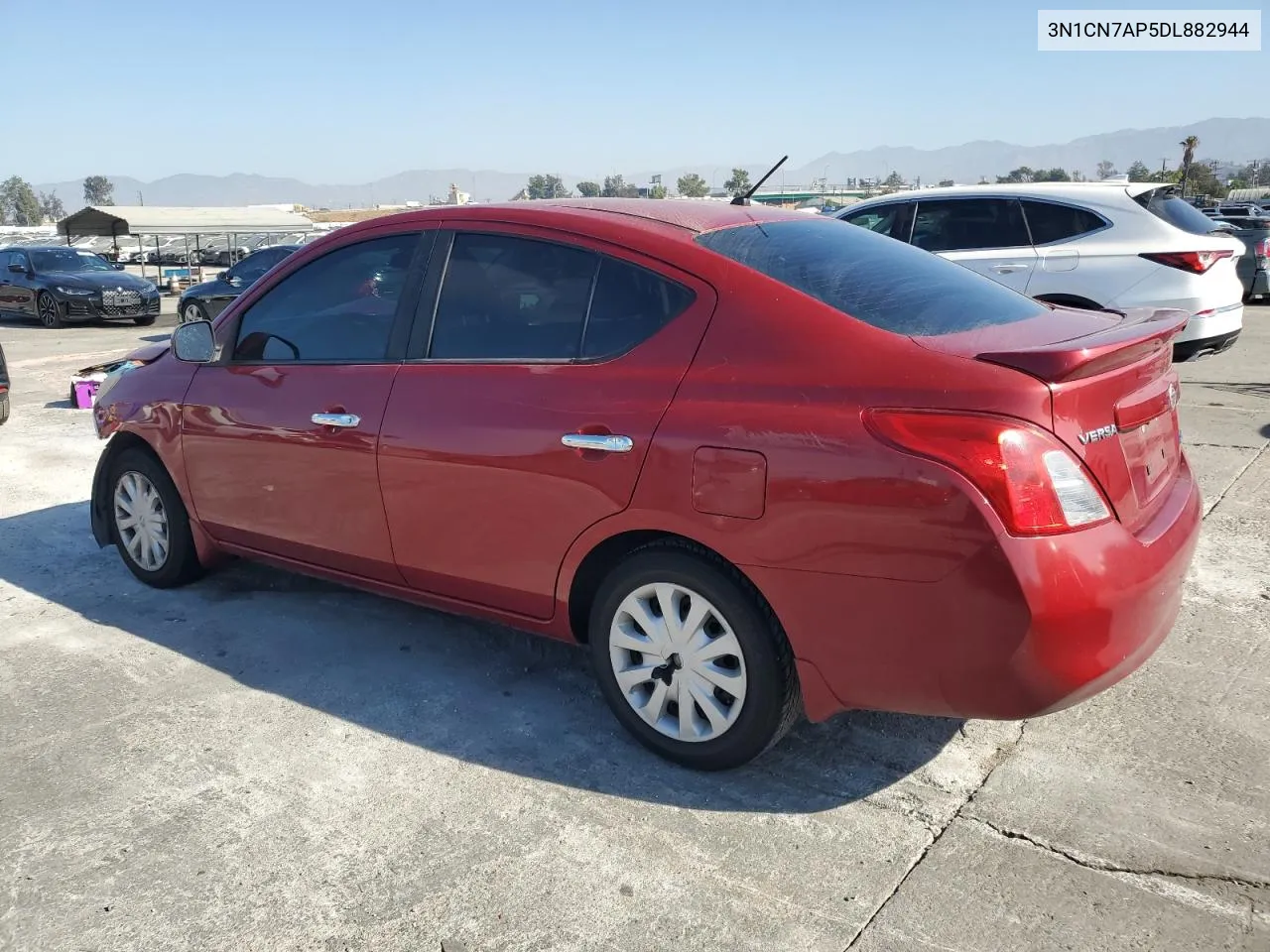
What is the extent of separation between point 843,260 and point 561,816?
189 centimetres

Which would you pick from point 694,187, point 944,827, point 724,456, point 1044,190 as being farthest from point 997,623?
point 694,187

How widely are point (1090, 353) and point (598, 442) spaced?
1.35 metres

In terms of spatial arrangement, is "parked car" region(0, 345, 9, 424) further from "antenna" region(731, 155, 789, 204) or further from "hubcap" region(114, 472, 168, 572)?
"antenna" region(731, 155, 789, 204)

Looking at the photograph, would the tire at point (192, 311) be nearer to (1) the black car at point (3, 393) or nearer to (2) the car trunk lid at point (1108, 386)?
(1) the black car at point (3, 393)

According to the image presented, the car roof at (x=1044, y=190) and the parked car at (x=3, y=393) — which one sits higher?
the car roof at (x=1044, y=190)

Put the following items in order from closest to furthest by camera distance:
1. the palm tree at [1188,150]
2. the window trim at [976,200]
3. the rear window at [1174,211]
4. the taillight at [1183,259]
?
1. the taillight at [1183,259]
2. the rear window at [1174,211]
3. the window trim at [976,200]
4. the palm tree at [1188,150]

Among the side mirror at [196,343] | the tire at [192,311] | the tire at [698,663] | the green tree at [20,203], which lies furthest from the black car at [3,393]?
the green tree at [20,203]

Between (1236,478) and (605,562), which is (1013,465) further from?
(1236,478)

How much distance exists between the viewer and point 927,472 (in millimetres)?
2541

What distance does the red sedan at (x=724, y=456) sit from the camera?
2.57 m

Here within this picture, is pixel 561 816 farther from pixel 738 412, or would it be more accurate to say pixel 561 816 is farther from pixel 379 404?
pixel 379 404

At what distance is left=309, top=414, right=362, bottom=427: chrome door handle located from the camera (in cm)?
374

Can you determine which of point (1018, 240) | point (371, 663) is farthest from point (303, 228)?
point (371, 663)

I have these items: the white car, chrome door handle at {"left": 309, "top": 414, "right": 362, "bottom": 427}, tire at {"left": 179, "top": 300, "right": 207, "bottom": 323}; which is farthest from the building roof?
chrome door handle at {"left": 309, "top": 414, "right": 362, "bottom": 427}
